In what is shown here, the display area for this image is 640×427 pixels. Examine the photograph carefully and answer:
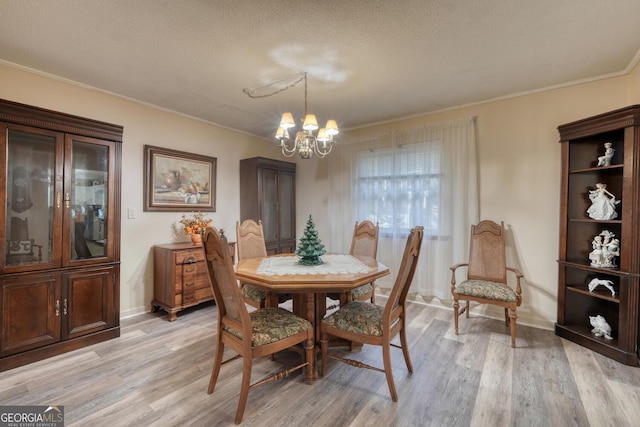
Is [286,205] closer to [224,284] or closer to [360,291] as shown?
[360,291]

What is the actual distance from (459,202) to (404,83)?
1560 millimetres

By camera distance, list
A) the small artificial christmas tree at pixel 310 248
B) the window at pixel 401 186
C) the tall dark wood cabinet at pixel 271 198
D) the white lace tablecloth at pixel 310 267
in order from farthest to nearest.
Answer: the tall dark wood cabinet at pixel 271 198, the window at pixel 401 186, the small artificial christmas tree at pixel 310 248, the white lace tablecloth at pixel 310 267

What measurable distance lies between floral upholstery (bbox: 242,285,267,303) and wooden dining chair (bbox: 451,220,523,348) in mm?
1888

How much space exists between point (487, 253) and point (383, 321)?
192 centimetres

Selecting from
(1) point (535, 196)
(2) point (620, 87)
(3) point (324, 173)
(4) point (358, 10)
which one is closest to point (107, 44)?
(4) point (358, 10)

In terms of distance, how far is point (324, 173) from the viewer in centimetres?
474

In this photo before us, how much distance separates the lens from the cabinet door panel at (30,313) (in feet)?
7.13

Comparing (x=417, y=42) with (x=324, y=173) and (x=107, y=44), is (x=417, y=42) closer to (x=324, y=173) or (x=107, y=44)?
(x=107, y=44)

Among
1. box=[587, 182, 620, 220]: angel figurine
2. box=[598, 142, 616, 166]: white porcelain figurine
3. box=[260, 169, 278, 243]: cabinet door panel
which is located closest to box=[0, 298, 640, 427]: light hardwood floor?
box=[587, 182, 620, 220]: angel figurine

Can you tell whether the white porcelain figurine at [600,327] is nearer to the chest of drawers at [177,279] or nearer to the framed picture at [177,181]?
the chest of drawers at [177,279]

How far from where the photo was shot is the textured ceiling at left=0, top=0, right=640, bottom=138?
5.94ft

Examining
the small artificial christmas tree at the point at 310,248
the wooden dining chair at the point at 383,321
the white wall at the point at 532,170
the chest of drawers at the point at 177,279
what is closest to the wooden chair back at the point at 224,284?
the wooden dining chair at the point at 383,321

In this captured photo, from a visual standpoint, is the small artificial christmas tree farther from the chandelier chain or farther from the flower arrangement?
the flower arrangement

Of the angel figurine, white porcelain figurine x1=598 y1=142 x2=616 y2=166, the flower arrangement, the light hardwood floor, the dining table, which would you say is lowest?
the light hardwood floor
